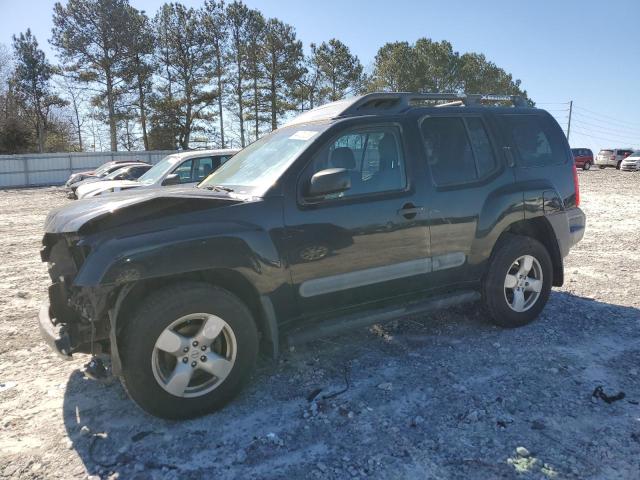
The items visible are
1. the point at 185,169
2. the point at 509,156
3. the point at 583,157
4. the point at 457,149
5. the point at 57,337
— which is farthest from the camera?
the point at 583,157

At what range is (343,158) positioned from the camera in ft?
12.6

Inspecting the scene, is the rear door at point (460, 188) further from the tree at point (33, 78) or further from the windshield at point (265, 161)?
the tree at point (33, 78)

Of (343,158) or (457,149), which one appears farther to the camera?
(457,149)

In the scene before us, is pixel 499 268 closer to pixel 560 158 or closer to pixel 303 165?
pixel 560 158

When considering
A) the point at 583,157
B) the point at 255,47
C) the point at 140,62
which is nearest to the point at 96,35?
the point at 140,62

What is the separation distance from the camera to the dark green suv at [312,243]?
3.07 meters

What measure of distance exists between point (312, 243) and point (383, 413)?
1242 mm

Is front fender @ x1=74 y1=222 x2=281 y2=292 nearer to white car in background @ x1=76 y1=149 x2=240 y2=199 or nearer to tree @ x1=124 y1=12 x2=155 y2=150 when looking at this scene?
white car in background @ x1=76 y1=149 x2=240 y2=199

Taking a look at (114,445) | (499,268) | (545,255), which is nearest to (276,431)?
(114,445)

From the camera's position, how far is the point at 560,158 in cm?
504

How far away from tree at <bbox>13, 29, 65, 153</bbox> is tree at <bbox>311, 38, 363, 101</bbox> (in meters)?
22.6

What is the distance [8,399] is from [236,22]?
42.3 m

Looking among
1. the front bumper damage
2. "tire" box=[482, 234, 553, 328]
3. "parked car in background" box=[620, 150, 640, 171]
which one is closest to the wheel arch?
"tire" box=[482, 234, 553, 328]

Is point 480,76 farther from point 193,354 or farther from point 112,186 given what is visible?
point 193,354
